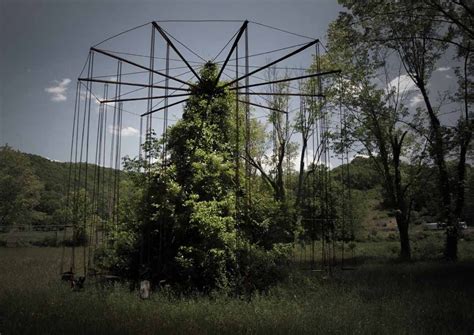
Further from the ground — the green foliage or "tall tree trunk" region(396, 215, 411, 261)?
the green foliage

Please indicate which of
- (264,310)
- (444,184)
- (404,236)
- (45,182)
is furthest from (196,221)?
(45,182)

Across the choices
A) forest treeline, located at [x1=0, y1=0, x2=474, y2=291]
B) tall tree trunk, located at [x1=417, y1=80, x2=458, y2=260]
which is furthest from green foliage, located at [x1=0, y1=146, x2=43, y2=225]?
tall tree trunk, located at [x1=417, y1=80, x2=458, y2=260]

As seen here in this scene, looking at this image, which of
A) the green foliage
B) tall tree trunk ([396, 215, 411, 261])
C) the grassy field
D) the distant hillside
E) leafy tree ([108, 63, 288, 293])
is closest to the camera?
the grassy field

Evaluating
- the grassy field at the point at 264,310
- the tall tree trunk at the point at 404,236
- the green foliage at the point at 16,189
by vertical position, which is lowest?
the grassy field at the point at 264,310

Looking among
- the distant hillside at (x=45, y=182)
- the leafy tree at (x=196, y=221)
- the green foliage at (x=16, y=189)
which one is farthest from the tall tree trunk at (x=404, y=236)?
the green foliage at (x=16, y=189)

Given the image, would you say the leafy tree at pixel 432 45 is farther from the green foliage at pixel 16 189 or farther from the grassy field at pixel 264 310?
the green foliage at pixel 16 189

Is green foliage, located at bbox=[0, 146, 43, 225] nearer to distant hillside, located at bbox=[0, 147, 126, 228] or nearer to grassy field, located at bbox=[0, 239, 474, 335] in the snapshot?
distant hillside, located at bbox=[0, 147, 126, 228]

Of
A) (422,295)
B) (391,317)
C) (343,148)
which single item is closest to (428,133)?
(343,148)

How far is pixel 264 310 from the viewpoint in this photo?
1045cm

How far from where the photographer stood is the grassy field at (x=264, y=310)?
885 cm

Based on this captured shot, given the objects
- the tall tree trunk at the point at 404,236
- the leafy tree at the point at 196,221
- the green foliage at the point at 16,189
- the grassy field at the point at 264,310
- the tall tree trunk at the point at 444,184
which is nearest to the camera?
the grassy field at the point at 264,310

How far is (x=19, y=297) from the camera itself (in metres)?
12.5

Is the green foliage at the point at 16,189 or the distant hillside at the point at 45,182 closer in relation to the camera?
the green foliage at the point at 16,189

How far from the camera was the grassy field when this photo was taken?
8.85 m
